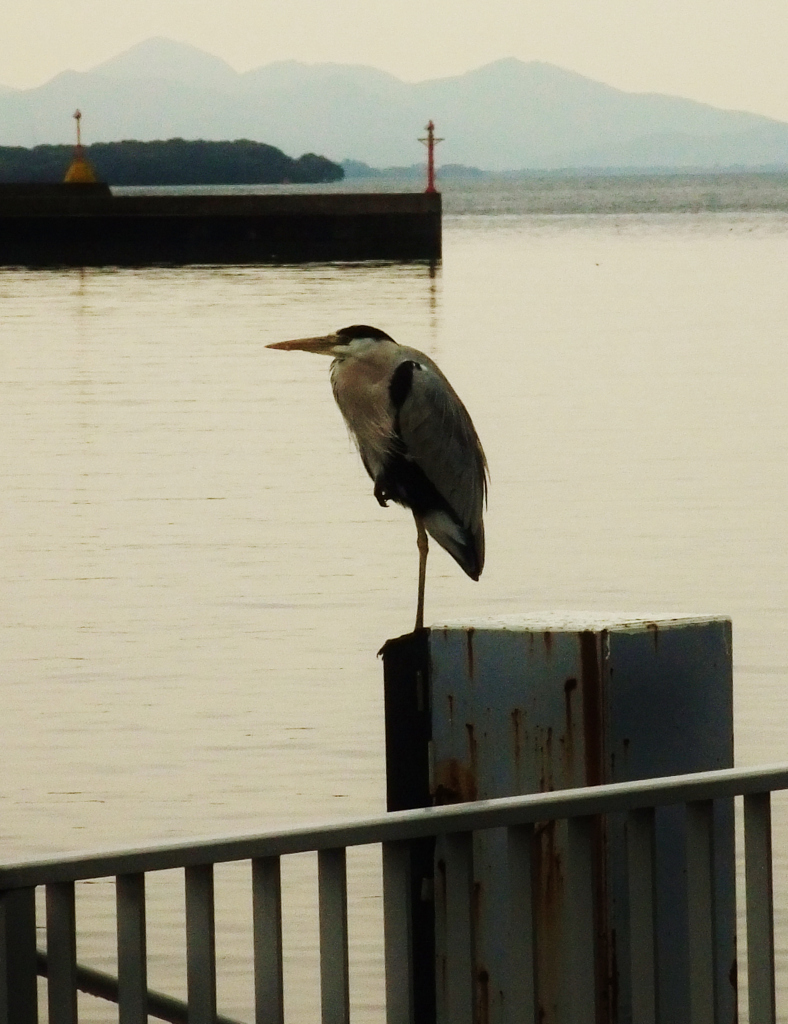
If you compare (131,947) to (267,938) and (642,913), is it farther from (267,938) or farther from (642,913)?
(642,913)

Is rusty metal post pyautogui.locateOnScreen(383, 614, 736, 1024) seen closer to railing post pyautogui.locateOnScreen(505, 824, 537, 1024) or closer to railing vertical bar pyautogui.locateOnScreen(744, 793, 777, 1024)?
railing vertical bar pyautogui.locateOnScreen(744, 793, 777, 1024)

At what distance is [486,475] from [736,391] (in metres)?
20.7

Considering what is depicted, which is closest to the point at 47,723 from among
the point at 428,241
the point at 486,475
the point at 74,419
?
the point at 486,475

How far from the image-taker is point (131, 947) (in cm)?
280

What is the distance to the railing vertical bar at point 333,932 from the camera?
2.82m

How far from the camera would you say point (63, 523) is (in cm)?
1573

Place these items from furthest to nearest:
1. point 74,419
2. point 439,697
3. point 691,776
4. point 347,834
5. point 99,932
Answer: point 74,419, point 99,932, point 439,697, point 691,776, point 347,834

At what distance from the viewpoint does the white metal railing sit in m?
2.75

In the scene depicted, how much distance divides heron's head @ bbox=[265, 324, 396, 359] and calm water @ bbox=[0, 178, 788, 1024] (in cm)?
123

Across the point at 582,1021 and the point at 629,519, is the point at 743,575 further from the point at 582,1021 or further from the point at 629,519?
the point at 582,1021

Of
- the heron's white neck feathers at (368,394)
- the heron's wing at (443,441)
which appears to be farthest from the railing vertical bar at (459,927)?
the heron's white neck feathers at (368,394)

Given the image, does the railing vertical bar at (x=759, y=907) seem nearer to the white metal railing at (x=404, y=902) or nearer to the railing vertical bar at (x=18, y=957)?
the white metal railing at (x=404, y=902)

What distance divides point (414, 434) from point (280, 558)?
29.0 feet

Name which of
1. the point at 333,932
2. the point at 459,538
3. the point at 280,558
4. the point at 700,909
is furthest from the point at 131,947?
the point at 280,558
